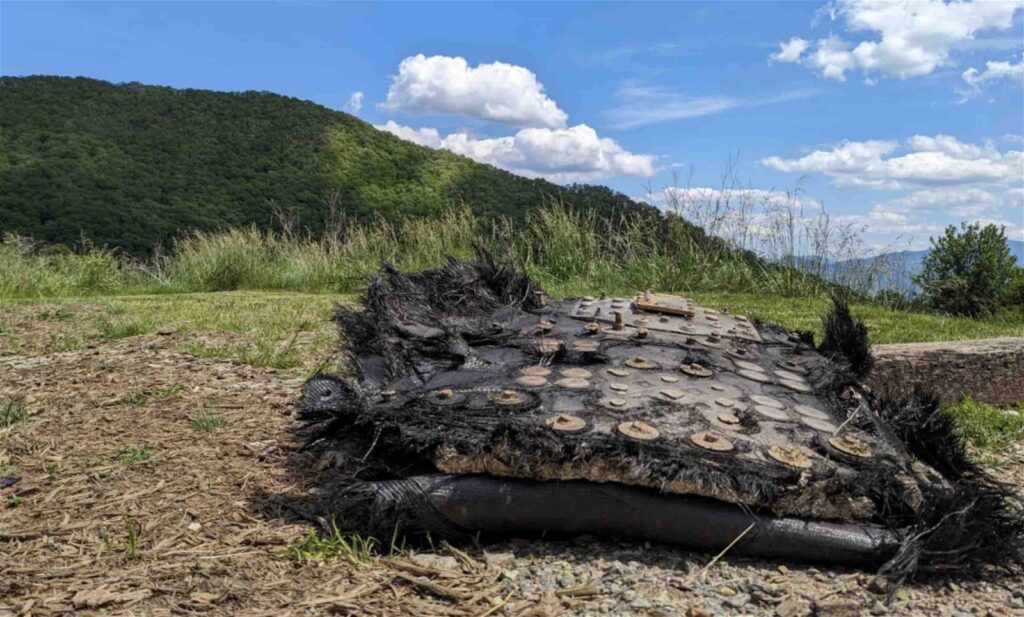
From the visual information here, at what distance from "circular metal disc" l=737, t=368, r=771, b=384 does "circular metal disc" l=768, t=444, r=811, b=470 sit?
461 millimetres

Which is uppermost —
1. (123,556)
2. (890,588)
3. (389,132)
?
(389,132)

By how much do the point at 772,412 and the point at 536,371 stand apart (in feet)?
2.22

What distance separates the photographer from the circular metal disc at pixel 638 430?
76.0 inches

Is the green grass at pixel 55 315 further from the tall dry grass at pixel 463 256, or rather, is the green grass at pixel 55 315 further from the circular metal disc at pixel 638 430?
the circular metal disc at pixel 638 430

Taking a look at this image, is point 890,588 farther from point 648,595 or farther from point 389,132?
point 389,132

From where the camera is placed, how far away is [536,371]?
7.66 ft

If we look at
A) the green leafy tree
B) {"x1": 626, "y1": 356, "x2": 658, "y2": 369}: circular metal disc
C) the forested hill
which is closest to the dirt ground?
{"x1": 626, "y1": 356, "x2": 658, "y2": 369}: circular metal disc

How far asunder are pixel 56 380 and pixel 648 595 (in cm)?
309

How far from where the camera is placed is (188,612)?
5.32 ft

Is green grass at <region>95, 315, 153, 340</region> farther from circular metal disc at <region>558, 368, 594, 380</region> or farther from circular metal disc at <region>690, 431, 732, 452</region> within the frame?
circular metal disc at <region>690, 431, 732, 452</region>

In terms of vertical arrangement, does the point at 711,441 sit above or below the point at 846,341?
below

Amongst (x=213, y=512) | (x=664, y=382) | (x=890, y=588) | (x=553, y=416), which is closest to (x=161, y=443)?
(x=213, y=512)

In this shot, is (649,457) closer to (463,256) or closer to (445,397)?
(445,397)

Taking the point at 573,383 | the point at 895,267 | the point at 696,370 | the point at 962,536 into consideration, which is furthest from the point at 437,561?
the point at 895,267
